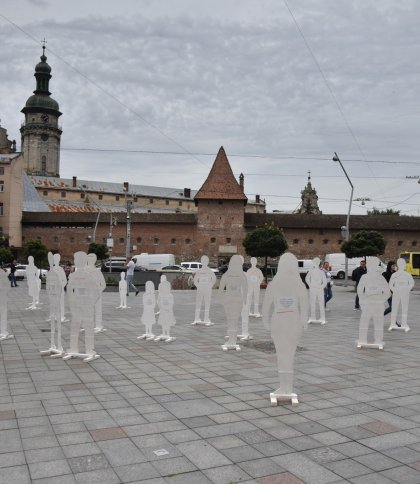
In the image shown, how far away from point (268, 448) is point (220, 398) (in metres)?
1.88

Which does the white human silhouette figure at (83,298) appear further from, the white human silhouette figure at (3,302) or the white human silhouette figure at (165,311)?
the white human silhouette figure at (3,302)

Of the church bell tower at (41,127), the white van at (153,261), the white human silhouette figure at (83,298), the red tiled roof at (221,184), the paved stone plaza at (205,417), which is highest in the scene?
the church bell tower at (41,127)

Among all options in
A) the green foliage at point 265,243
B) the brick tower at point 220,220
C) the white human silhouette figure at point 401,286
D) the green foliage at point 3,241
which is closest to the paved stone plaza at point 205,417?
the white human silhouette figure at point 401,286

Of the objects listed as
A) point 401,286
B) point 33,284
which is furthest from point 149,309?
point 33,284

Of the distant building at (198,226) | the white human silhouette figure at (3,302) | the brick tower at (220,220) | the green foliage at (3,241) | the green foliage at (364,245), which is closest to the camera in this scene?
the white human silhouette figure at (3,302)

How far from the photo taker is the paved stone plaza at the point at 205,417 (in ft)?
15.4

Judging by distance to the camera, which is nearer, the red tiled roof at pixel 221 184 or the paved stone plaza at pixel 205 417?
the paved stone plaza at pixel 205 417

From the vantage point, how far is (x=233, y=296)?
1059 centimetres

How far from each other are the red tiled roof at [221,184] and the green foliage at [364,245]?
30973mm

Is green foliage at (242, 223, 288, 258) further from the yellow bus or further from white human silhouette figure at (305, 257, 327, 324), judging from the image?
white human silhouette figure at (305, 257, 327, 324)

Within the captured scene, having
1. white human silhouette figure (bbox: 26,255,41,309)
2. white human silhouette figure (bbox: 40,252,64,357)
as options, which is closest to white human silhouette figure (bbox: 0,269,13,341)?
white human silhouette figure (bbox: 40,252,64,357)

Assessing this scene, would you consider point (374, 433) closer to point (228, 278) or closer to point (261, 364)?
point (261, 364)

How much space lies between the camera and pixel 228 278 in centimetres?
1078

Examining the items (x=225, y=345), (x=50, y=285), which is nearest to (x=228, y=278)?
(x=225, y=345)
